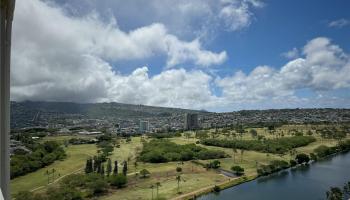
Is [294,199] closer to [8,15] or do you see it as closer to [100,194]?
[100,194]

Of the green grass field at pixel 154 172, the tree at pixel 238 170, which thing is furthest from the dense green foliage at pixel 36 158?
Result: the tree at pixel 238 170

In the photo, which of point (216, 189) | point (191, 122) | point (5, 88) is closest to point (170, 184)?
point (216, 189)

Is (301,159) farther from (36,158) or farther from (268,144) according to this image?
(36,158)

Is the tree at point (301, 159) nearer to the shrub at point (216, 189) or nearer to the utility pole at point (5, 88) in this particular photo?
the shrub at point (216, 189)

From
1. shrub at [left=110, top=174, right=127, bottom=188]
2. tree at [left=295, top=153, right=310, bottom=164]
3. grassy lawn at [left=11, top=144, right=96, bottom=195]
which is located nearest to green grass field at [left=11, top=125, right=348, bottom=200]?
grassy lawn at [left=11, top=144, right=96, bottom=195]

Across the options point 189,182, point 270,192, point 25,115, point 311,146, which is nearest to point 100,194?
point 189,182
